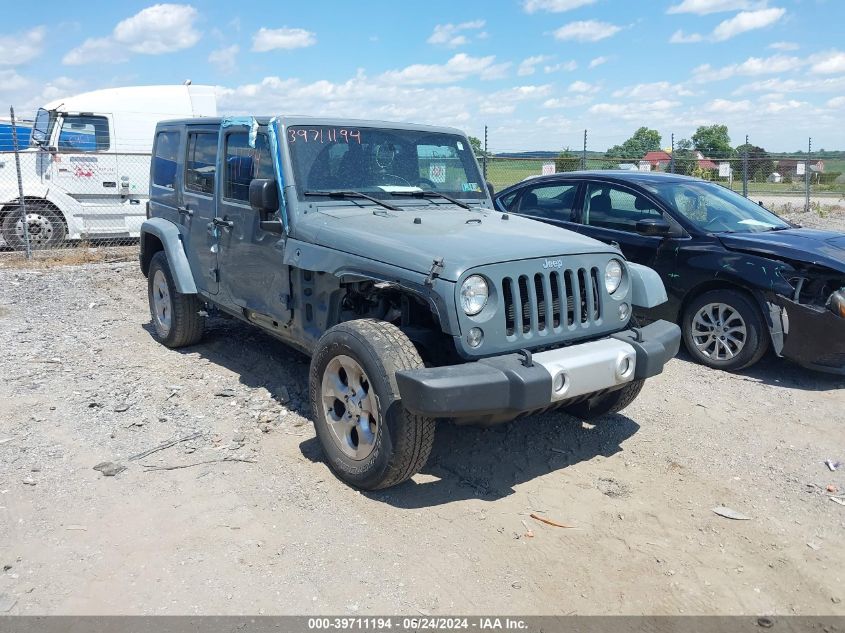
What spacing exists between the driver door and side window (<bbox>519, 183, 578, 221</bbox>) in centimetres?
343

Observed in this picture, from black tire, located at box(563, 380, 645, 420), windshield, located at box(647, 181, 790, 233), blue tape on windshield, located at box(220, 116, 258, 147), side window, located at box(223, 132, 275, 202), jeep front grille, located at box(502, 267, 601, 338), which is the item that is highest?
blue tape on windshield, located at box(220, 116, 258, 147)

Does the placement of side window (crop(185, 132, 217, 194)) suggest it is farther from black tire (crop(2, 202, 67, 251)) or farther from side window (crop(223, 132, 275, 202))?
black tire (crop(2, 202, 67, 251))

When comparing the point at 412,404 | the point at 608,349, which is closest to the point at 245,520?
the point at 412,404

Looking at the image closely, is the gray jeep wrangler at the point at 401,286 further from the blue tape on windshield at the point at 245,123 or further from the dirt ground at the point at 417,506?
the dirt ground at the point at 417,506

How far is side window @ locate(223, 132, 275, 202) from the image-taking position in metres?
4.93

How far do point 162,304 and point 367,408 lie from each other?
12.0 ft

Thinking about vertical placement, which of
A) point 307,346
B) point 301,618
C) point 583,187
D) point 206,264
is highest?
point 583,187

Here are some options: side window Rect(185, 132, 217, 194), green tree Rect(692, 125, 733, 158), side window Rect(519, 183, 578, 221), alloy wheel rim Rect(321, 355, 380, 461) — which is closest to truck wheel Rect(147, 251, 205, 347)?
side window Rect(185, 132, 217, 194)

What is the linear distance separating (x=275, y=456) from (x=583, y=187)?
435cm

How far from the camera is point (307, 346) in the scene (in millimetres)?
4730

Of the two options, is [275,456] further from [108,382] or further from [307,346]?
[108,382]

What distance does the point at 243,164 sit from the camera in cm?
522

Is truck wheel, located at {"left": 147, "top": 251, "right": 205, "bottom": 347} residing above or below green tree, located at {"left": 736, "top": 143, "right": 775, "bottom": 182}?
below

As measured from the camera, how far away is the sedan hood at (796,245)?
572 centimetres
